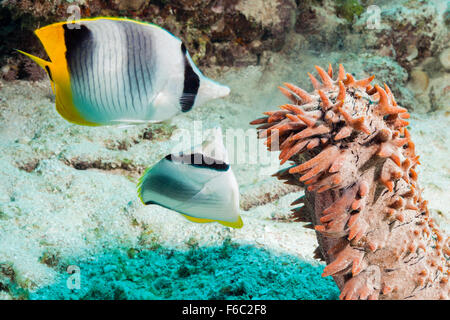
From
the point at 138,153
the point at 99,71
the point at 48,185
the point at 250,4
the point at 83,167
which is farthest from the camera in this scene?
the point at 250,4

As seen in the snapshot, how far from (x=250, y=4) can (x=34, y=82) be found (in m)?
2.83

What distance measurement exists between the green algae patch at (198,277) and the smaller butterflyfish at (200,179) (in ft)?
2.56

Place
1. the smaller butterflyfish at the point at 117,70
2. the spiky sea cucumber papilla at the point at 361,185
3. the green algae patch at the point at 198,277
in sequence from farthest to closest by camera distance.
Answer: the green algae patch at the point at 198,277, the spiky sea cucumber papilla at the point at 361,185, the smaller butterflyfish at the point at 117,70

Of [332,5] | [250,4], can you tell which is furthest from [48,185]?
[332,5]

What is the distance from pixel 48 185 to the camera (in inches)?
94.0

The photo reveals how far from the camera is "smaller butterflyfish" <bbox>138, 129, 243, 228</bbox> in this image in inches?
45.8

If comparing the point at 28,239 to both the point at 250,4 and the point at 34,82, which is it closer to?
the point at 34,82

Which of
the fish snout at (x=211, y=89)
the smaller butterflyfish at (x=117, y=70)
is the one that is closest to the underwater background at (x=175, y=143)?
the smaller butterflyfish at (x=117, y=70)

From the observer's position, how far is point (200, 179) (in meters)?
1.17

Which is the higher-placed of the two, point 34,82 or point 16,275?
point 34,82

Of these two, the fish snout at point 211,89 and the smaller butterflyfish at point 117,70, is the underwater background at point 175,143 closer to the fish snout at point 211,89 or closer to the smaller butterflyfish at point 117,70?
the smaller butterflyfish at point 117,70

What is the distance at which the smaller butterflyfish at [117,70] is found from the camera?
107 cm
